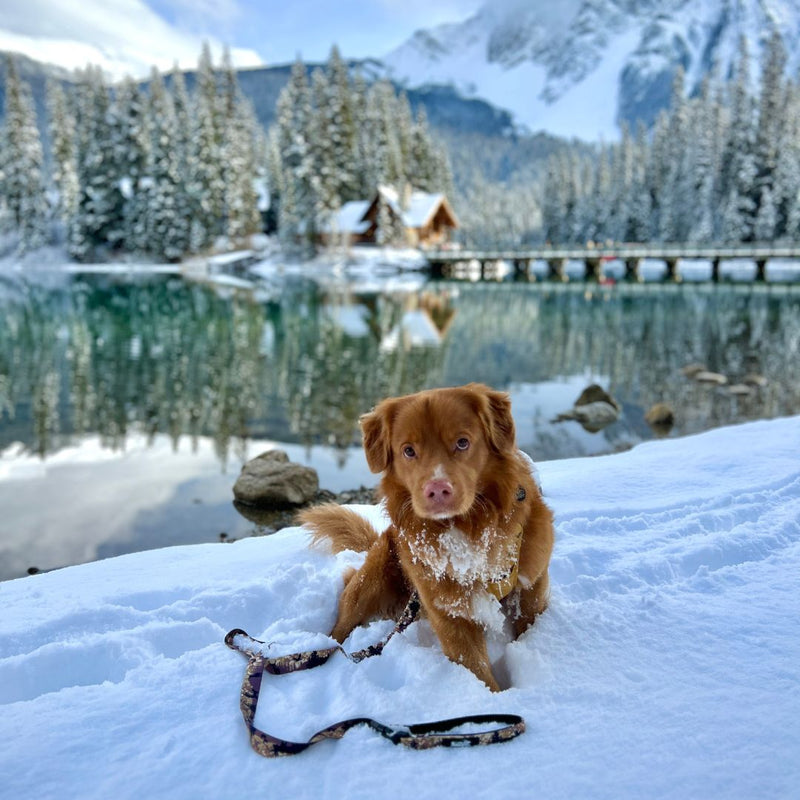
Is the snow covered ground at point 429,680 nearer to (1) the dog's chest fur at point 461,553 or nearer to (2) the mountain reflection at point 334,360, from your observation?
(1) the dog's chest fur at point 461,553

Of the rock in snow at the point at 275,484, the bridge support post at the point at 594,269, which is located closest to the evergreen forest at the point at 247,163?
the bridge support post at the point at 594,269

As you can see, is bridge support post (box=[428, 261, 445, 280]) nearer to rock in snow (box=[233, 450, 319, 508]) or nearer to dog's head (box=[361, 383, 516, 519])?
rock in snow (box=[233, 450, 319, 508])

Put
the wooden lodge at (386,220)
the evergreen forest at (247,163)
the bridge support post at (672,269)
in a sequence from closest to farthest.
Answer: the bridge support post at (672,269)
the evergreen forest at (247,163)
the wooden lodge at (386,220)

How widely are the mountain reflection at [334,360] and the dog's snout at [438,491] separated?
8.18 metres

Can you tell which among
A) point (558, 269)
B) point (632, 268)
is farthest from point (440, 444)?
point (558, 269)

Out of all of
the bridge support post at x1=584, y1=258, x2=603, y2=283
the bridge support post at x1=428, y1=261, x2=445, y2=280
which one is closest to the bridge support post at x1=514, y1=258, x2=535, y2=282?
the bridge support post at x1=584, y1=258, x2=603, y2=283

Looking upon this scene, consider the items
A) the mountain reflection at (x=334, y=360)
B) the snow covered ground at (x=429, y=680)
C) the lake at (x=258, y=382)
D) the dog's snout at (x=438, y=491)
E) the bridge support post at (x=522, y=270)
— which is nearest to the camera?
the snow covered ground at (x=429, y=680)

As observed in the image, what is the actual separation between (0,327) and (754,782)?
91.0 feet

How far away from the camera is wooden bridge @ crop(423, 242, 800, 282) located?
174ft

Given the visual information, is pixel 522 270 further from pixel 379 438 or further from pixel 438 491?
pixel 438 491

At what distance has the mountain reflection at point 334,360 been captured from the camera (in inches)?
499

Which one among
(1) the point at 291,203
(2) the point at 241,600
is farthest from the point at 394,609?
(1) the point at 291,203

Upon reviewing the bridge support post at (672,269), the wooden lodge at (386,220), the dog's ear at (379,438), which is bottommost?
the dog's ear at (379,438)

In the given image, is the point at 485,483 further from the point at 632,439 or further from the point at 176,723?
the point at 632,439
